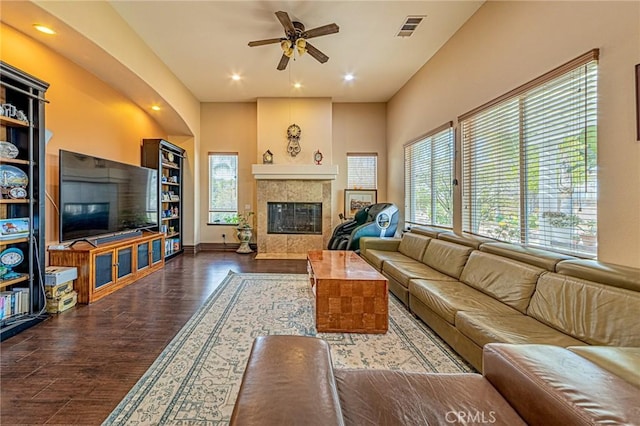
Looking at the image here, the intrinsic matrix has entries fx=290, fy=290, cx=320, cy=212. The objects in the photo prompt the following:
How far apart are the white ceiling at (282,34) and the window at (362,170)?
1575 millimetres

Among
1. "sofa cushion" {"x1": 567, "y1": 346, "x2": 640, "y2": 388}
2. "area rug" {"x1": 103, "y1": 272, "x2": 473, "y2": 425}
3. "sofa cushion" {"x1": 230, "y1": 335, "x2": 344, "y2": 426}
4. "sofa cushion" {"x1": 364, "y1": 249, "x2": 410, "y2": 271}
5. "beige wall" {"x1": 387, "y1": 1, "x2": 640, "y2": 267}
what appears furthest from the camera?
"sofa cushion" {"x1": 364, "y1": 249, "x2": 410, "y2": 271}

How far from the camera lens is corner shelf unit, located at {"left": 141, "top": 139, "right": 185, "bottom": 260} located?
5.29 metres

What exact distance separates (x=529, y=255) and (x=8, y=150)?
4.63m

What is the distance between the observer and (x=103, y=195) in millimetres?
3865

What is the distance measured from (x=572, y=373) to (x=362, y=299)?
1679mm

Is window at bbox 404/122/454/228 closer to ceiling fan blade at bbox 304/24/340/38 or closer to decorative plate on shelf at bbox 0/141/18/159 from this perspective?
ceiling fan blade at bbox 304/24/340/38

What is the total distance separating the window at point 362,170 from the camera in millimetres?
7113

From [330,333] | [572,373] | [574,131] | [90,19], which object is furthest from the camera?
[90,19]

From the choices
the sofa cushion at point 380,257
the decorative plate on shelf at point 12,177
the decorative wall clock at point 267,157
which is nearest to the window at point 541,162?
the sofa cushion at point 380,257

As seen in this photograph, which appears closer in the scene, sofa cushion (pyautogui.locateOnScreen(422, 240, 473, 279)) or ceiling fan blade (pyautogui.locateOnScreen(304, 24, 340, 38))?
sofa cushion (pyautogui.locateOnScreen(422, 240, 473, 279))

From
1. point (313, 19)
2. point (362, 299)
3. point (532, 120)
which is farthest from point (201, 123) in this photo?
point (532, 120)

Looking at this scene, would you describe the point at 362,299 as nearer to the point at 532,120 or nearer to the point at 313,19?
the point at 532,120

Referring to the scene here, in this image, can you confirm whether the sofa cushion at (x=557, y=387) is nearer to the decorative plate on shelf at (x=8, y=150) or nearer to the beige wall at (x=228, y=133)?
the decorative plate on shelf at (x=8, y=150)

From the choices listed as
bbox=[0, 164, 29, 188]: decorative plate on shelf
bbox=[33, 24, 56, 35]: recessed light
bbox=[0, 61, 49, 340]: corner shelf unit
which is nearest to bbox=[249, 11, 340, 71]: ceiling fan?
bbox=[33, 24, 56, 35]: recessed light
